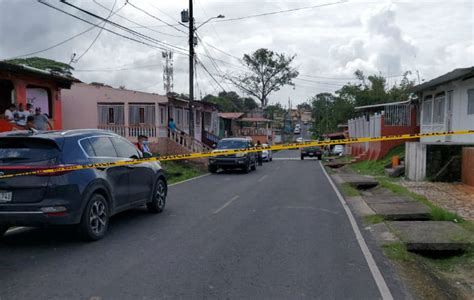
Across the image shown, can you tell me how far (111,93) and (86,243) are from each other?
23.6 metres

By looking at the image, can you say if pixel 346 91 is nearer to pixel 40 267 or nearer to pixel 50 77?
pixel 50 77

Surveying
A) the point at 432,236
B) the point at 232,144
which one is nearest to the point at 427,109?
the point at 232,144

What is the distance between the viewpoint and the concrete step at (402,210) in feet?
30.6

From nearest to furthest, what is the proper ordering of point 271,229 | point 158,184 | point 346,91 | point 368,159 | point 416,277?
point 416,277 → point 271,229 → point 158,184 → point 368,159 → point 346,91

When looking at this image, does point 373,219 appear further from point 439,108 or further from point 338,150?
point 338,150

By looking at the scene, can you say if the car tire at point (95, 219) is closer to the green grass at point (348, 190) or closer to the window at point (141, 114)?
the green grass at point (348, 190)

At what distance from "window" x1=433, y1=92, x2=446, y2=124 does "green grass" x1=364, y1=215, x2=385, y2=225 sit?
1419 centimetres

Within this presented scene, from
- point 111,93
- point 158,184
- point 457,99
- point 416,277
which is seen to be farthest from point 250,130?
point 416,277

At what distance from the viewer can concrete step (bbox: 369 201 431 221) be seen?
9.34 meters

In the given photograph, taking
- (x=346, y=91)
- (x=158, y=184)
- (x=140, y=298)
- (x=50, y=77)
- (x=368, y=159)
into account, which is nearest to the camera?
(x=140, y=298)

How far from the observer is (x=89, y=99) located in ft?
98.2

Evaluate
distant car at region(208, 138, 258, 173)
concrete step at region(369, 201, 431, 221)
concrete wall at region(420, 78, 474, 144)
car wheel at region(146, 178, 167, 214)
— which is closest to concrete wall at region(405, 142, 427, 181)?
concrete wall at region(420, 78, 474, 144)

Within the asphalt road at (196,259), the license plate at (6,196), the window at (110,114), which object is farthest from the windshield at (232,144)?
the license plate at (6,196)

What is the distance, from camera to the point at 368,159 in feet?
90.6
